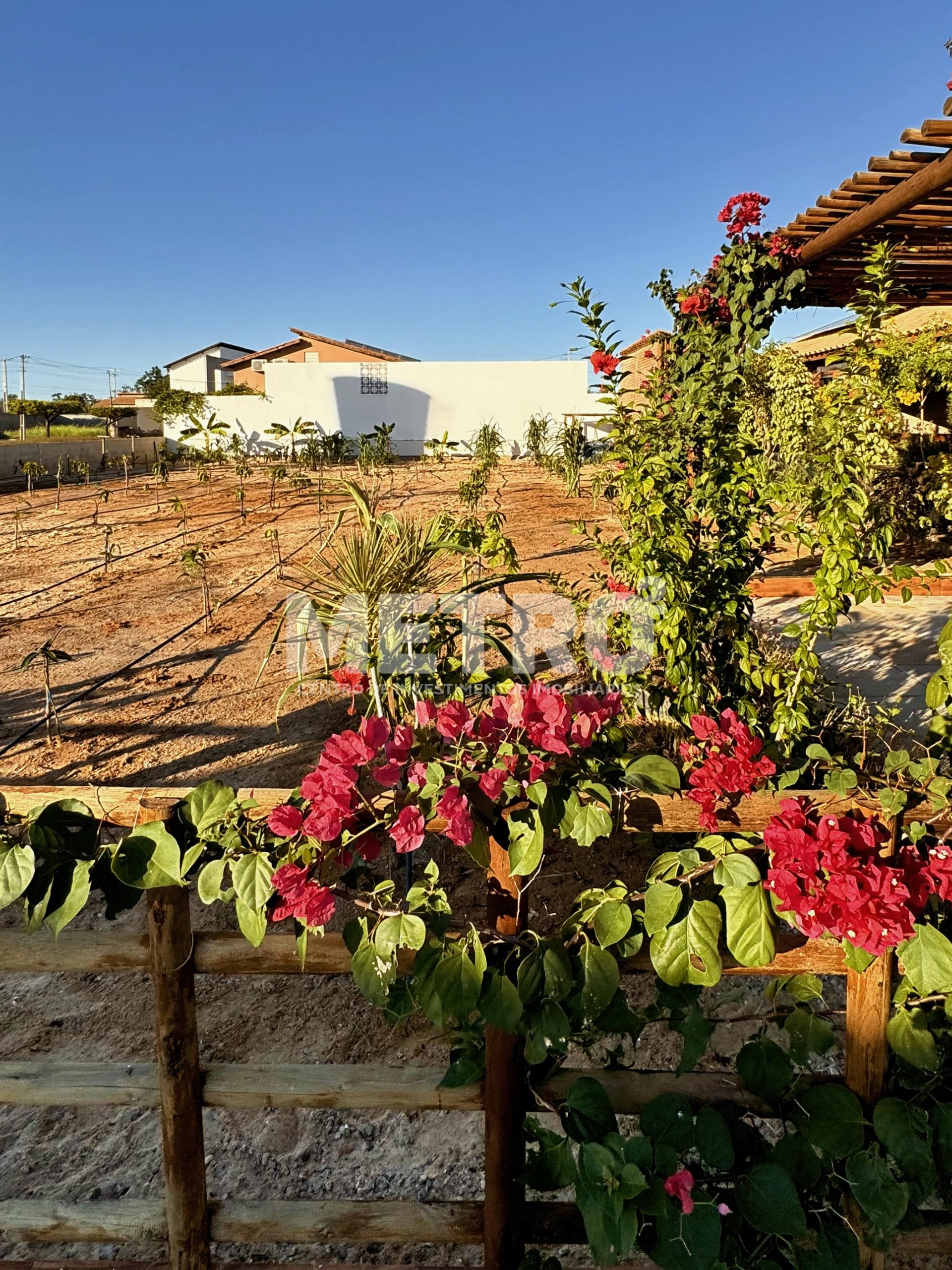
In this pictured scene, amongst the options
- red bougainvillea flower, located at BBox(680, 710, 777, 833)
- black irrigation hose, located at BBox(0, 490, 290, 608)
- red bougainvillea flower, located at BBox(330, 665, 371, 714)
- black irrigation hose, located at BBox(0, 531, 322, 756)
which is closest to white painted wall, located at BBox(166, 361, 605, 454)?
black irrigation hose, located at BBox(0, 490, 290, 608)

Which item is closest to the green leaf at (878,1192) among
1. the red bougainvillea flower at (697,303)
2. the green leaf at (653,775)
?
the green leaf at (653,775)

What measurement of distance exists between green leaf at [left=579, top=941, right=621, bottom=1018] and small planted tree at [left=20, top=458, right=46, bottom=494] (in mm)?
14712

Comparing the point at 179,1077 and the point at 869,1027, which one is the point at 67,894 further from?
the point at 869,1027

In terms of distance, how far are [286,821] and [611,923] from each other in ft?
1.51

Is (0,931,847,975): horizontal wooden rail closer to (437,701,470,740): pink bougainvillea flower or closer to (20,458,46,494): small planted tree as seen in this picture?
(437,701,470,740): pink bougainvillea flower

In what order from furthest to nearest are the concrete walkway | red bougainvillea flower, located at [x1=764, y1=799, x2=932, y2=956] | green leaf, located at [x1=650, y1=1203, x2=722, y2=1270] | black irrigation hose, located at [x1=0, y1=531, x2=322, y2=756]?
black irrigation hose, located at [x1=0, y1=531, x2=322, y2=756], the concrete walkway, green leaf, located at [x1=650, y1=1203, x2=722, y2=1270], red bougainvillea flower, located at [x1=764, y1=799, x2=932, y2=956]

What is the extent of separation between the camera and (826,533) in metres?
2.09

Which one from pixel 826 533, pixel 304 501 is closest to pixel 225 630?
pixel 826 533

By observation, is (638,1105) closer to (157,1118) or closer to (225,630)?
(157,1118)

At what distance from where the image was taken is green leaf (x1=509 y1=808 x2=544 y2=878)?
1073 millimetres

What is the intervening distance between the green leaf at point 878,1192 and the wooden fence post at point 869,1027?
0.09 m

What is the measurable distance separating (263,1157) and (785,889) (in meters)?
1.39

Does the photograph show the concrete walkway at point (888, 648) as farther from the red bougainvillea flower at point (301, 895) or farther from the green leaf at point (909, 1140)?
the red bougainvillea flower at point (301, 895)

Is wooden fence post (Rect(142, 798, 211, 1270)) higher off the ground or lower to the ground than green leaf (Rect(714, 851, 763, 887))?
lower
